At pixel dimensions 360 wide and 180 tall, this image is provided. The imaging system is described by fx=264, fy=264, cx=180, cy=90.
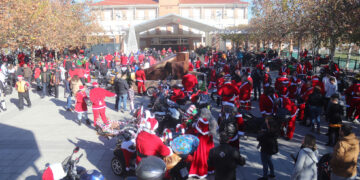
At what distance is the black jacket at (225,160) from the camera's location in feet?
14.2

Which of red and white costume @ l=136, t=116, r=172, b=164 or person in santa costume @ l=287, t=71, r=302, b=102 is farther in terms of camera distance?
person in santa costume @ l=287, t=71, r=302, b=102

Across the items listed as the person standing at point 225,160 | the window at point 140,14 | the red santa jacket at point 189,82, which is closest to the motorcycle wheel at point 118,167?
Result: the person standing at point 225,160

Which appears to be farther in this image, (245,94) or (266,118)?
(245,94)

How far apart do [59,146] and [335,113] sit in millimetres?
7739

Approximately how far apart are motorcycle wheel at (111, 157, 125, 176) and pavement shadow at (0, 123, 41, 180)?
1.83 metres

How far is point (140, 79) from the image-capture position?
44.3ft

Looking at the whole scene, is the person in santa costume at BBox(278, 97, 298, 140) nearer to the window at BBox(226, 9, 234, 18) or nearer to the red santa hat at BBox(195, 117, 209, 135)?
the red santa hat at BBox(195, 117, 209, 135)

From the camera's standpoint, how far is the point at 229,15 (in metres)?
54.9

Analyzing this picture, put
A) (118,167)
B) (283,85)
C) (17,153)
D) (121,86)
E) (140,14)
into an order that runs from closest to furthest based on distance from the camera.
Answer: (118,167) < (17,153) < (283,85) < (121,86) < (140,14)

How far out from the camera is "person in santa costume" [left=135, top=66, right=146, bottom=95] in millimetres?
13305

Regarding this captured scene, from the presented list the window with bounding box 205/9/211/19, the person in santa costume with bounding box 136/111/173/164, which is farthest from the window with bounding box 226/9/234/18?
the person in santa costume with bounding box 136/111/173/164

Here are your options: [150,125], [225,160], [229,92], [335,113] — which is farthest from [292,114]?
[150,125]

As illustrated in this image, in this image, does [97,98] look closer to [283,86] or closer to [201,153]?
[201,153]

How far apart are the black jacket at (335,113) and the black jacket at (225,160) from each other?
3.72 meters
